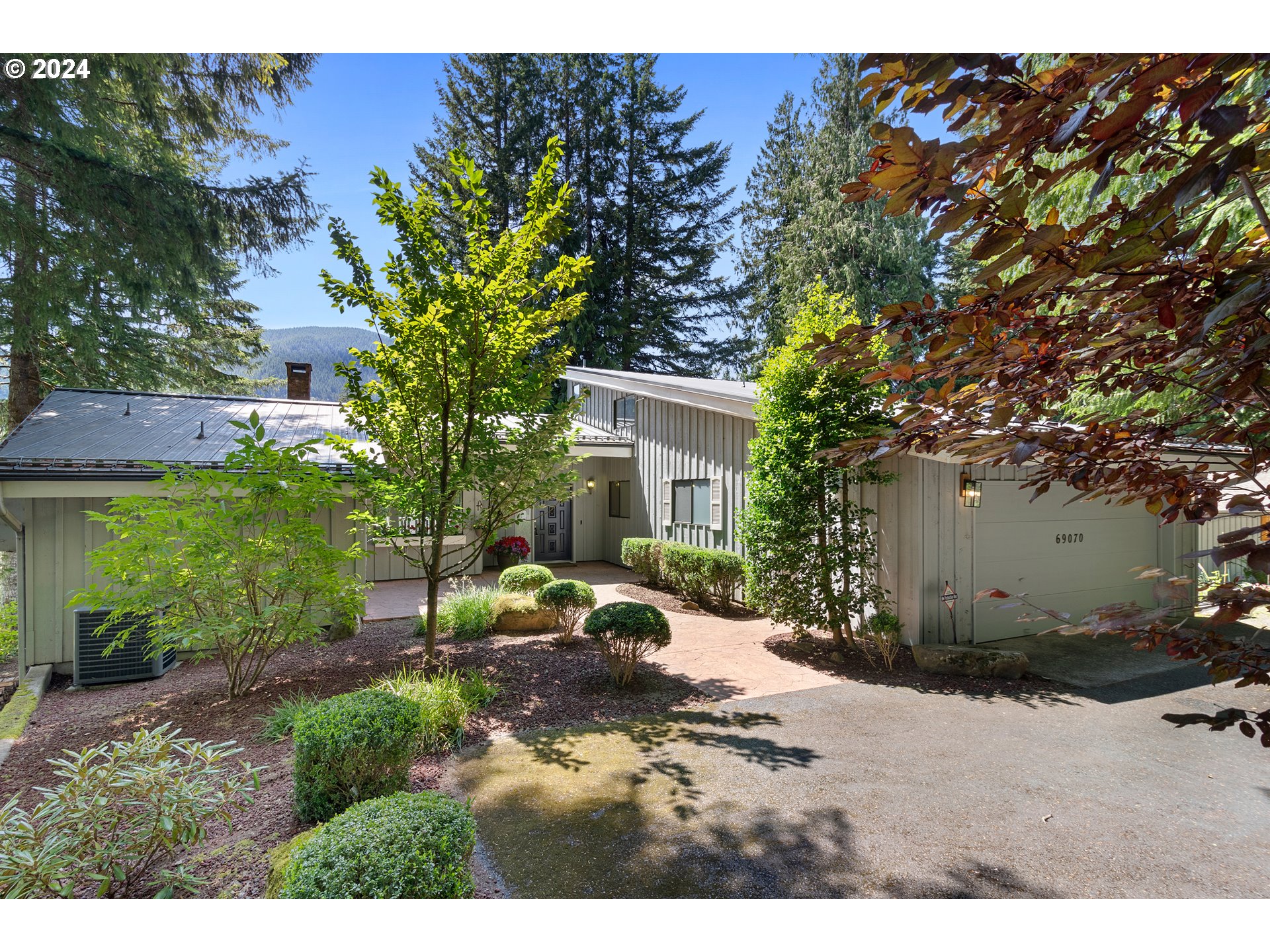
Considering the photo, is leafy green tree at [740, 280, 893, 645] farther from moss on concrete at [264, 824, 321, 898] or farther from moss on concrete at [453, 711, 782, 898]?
moss on concrete at [264, 824, 321, 898]

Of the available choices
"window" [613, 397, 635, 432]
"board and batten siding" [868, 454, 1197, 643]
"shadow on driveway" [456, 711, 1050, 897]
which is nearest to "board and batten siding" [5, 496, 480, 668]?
"shadow on driveway" [456, 711, 1050, 897]

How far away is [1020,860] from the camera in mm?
2852

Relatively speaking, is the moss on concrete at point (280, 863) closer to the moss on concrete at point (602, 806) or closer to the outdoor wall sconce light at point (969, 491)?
the moss on concrete at point (602, 806)

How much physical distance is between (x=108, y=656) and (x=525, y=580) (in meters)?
4.55

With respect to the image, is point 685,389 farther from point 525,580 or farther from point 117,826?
point 117,826

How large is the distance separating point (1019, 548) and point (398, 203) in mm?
7424

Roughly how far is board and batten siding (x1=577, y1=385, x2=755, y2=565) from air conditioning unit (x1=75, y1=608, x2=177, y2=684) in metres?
6.40

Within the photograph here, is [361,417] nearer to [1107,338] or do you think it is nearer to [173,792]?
[173,792]

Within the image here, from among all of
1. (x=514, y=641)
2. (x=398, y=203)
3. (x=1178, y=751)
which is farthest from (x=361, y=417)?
(x=1178, y=751)

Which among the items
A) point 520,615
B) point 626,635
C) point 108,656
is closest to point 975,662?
point 626,635

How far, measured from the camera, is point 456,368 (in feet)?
17.9

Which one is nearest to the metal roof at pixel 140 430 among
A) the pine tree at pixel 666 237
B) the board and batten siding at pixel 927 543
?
the board and batten siding at pixel 927 543

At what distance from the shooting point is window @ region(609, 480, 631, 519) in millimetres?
12836
